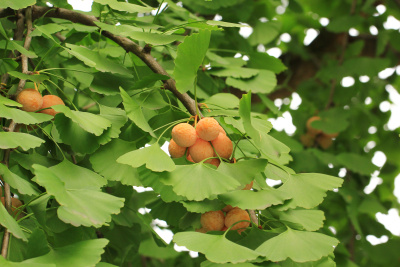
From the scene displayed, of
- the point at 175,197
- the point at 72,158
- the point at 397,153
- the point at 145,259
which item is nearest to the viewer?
the point at 175,197

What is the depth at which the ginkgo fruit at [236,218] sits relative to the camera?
Result: 62 centimetres

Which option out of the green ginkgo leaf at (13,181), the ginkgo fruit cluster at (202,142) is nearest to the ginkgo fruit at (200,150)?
the ginkgo fruit cluster at (202,142)

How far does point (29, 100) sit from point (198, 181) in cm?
27

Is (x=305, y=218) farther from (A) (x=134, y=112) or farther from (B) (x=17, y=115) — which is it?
(B) (x=17, y=115)

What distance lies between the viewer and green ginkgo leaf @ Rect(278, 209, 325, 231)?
0.63 metres

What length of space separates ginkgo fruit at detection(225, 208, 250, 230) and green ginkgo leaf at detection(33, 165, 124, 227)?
0.49 feet

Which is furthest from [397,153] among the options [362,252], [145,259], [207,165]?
[207,165]

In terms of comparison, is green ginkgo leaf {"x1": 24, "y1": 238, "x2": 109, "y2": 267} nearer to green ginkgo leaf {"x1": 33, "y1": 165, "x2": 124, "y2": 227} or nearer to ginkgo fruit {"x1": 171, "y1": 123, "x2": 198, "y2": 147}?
green ginkgo leaf {"x1": 33, "y1": 165, "x2": 124, "y2": 227}

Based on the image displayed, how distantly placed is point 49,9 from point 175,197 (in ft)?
1.42

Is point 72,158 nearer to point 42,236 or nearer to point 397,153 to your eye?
point 42,236

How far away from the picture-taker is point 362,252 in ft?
5.18

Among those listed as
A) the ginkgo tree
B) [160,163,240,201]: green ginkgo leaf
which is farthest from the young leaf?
[160,163,240,201]: green ginkgo leaf

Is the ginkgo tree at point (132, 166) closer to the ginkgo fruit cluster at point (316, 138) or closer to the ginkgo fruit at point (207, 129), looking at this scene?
the ginkgo fruit at point (207, 129)

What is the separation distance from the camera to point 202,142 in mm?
618
